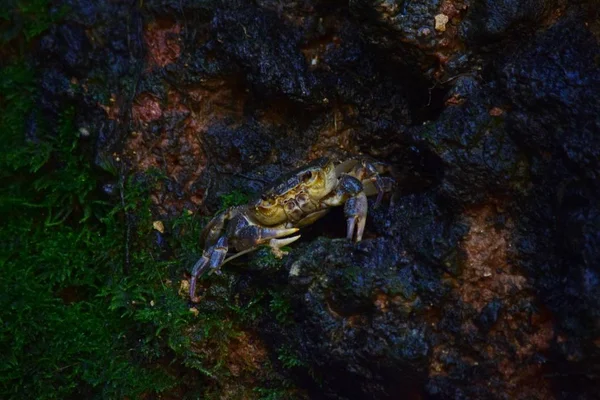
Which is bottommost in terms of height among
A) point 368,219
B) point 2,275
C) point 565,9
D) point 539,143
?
point 2,275

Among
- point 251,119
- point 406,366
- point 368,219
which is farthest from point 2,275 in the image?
point 406,366

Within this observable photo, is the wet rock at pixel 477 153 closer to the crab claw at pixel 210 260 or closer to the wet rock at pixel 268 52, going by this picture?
the wet rock at pixel 268 52

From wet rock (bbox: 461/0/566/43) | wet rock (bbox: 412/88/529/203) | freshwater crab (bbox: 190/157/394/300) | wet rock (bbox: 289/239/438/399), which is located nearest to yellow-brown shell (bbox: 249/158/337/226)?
freshwater crab (bbox: 190/157/394/300)

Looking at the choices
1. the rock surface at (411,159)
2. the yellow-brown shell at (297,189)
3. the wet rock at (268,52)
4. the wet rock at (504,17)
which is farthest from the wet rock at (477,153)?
the wet rock at (268,52)

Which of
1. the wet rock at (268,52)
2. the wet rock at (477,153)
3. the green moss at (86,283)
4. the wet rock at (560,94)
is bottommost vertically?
the green moss at (86,283)

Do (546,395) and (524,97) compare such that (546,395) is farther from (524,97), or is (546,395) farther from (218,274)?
(218,274)
